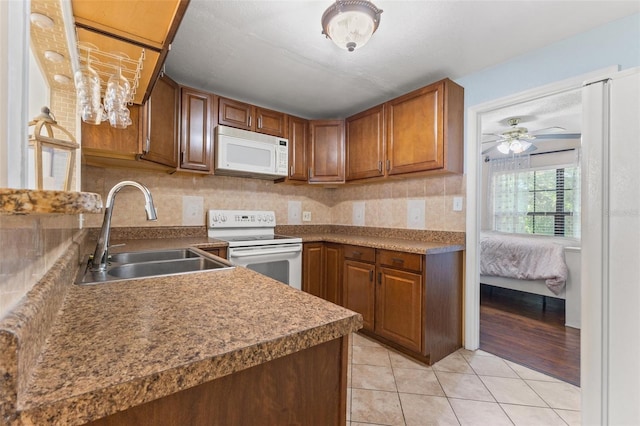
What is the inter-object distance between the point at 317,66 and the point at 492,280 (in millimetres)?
3305

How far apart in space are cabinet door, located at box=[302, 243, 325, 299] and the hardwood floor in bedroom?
1488 millimetres

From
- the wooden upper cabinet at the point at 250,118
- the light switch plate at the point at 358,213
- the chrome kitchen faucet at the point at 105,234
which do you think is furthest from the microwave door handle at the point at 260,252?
the wooden upper cabinet at the point at 250,118

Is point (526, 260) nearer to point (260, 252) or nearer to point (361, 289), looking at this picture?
point (361, 289)

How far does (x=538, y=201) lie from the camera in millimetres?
5211

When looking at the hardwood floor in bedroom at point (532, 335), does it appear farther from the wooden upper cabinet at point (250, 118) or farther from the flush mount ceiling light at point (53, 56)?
the flush mount ceiling light at point (53, 56)

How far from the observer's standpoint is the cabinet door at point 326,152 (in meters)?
3.12

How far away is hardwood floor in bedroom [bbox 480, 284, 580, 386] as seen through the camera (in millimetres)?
2109

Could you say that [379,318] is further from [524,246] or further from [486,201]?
[486,201]

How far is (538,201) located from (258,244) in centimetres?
528

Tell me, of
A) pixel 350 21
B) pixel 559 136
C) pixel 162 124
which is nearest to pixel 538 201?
pixel 559 136

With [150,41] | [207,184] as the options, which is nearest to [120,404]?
[150,41]

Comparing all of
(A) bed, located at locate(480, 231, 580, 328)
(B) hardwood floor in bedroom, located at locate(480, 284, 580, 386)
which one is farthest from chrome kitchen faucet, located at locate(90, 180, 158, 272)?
(A) bed, located at locate(480, 231, 580, 328)

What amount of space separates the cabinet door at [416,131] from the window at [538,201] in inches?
154

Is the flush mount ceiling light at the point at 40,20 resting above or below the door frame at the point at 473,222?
above
